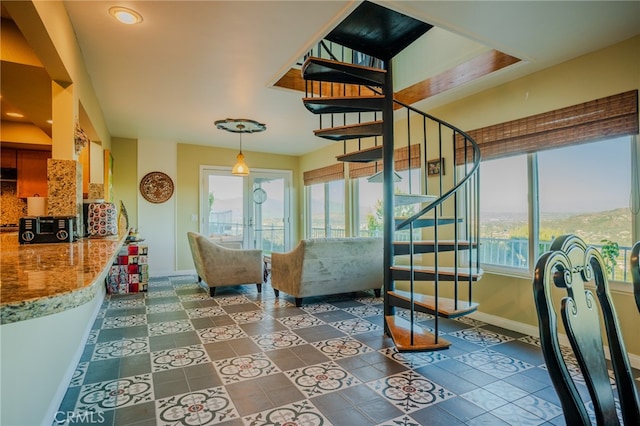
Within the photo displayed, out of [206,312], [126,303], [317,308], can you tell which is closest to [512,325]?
[317,308]

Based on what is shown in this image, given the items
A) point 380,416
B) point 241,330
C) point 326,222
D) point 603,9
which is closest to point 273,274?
point 241,330

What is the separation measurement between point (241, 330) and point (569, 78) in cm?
373

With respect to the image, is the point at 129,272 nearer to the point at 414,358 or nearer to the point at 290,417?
the point at 290,417

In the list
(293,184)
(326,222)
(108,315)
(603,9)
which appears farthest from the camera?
(293,184)

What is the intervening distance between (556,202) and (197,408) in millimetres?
3369

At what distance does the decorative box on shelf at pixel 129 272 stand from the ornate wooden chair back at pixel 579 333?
5274 mm

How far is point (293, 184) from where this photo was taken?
7.65 meters

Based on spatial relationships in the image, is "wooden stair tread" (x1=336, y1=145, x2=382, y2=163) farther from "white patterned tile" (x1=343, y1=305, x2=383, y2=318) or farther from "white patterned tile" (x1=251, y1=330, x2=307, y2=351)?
"white patterned tile" (x1=251, y1=330, x2=307, y2=351)

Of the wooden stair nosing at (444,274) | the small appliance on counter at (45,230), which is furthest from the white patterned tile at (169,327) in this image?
the wooden stair nosing at (444,274)

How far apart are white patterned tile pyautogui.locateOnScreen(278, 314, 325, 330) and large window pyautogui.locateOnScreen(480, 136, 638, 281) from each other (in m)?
1.97

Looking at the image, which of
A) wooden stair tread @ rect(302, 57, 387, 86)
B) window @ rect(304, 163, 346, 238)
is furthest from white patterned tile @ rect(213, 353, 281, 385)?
window @ rect(304, 163, 346, 238)

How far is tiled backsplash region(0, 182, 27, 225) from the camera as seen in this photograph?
4.79 m

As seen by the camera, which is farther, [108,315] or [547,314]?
[108,315]

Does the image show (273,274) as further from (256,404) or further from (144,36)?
(144,36)
